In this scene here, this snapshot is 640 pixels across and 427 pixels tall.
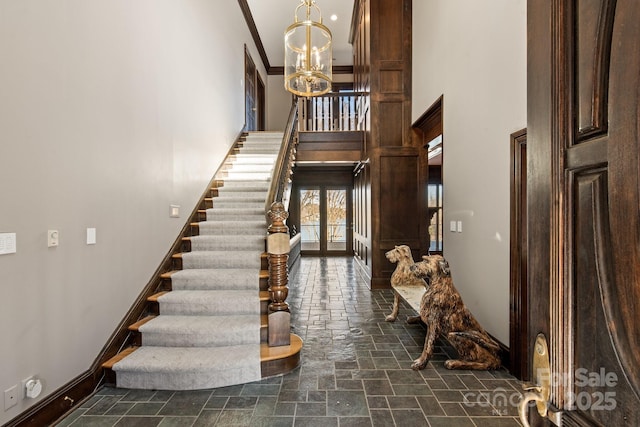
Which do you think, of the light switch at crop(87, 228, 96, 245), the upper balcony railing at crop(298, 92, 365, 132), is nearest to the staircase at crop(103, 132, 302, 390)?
the light switch at crop(87, 228, 96, 245)

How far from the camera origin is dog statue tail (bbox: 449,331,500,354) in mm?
2744

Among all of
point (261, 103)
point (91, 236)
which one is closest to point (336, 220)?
point (261, 103)

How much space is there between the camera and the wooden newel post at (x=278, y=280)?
2.89 metres

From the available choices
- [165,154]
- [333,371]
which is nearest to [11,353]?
[333,371]

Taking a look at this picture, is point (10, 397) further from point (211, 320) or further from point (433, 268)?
point (433, 268)

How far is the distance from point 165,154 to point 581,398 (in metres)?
3.98

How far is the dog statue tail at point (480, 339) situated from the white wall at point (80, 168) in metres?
2.93

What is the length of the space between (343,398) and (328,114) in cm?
617

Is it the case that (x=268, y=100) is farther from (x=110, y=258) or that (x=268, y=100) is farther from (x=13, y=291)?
(x=13, y=291)

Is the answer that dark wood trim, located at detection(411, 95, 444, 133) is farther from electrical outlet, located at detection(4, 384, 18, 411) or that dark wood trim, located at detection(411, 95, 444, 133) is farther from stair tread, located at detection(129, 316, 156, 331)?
electrical outlet, located at detection(4, 384, 18, 411)

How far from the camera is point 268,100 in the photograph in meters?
10.9

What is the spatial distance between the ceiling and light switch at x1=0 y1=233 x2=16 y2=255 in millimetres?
7643

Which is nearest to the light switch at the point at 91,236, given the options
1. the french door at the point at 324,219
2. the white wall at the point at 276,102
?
the french door at the point at 324,219

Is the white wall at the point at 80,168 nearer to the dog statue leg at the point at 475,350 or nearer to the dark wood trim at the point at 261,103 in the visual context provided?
the dog statue leg at the point at 475,350
